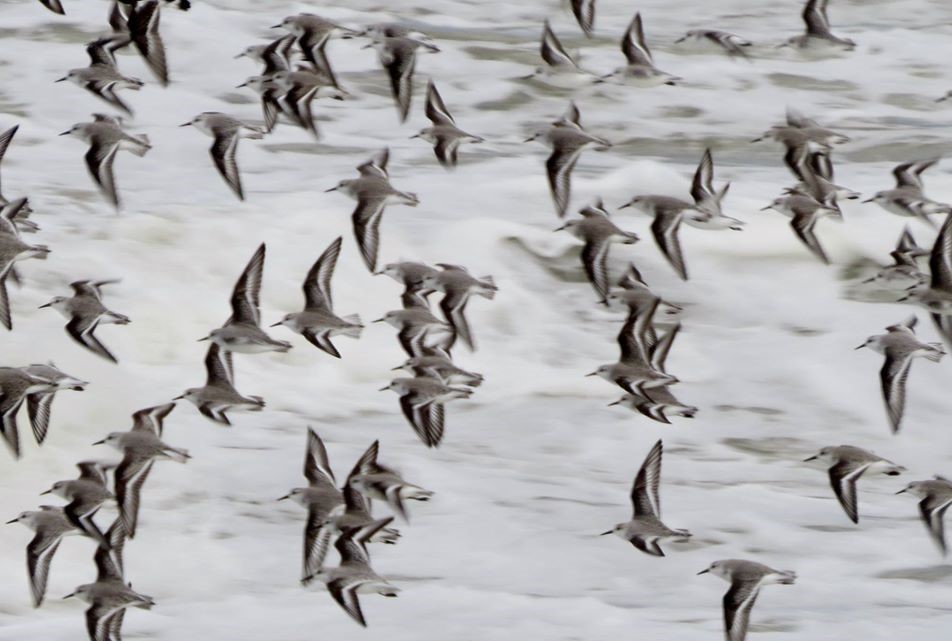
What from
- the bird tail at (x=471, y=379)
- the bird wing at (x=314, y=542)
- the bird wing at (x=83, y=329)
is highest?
the bird wing at (x=83, y=329)

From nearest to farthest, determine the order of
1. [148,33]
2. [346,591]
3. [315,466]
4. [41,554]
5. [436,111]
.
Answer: [346,591], [41,554], [315,466], [148,33], [436,111]

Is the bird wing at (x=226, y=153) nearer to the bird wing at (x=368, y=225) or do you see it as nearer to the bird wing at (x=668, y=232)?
the bird wing at (x=368, y=225)

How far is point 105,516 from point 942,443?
386 cm

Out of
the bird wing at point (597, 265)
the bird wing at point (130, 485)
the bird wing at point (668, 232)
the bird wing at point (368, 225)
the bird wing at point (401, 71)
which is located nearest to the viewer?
the bird wing at point (130, 485)

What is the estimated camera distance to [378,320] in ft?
19.4

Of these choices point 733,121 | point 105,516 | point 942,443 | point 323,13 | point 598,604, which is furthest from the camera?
point 323,13

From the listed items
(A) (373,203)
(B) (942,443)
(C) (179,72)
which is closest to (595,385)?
(B) (942,443)

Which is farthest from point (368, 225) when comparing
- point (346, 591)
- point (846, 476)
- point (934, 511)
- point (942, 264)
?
point (934, 511)

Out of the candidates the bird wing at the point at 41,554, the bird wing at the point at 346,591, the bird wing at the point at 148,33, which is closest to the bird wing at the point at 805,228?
the bird wing at the point at 346,591

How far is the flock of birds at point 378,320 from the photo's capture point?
16.6ft

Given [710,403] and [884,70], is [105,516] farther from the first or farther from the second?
[884,70]

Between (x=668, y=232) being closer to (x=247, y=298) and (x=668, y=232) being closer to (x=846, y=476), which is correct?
(x=846, y=476)

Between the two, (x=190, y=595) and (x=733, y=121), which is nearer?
(x=190, y=595)

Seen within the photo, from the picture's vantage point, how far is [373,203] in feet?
20.2
